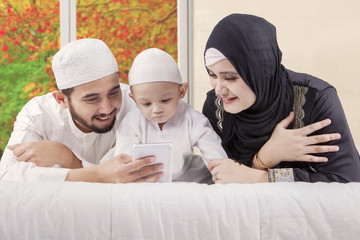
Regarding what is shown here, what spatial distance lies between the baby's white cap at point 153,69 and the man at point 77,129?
0.14 meters

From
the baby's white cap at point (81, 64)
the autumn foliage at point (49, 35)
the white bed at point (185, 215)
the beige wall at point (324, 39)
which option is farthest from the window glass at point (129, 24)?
the white bed at point (185, 215)

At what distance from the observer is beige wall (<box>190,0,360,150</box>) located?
2932 millimetres

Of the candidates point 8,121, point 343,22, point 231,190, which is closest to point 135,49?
point 8,121

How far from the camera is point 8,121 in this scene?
395 cm

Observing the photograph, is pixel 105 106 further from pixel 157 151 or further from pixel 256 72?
pixel 256 72

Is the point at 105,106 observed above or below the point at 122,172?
above

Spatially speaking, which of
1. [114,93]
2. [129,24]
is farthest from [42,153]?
[129,24]

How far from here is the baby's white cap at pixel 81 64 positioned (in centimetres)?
159

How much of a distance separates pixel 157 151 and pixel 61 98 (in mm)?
540

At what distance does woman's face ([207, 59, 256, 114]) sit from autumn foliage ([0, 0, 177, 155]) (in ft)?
7.60

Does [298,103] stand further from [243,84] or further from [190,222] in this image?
[190,222]

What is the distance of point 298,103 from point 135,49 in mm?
2510

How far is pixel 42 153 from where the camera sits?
5.27 ft

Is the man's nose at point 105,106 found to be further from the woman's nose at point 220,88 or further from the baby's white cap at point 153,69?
the woman's nose at point 220,88
